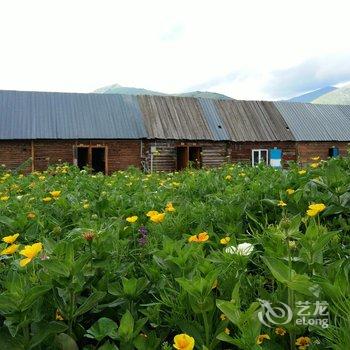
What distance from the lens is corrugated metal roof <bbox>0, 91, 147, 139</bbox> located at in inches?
741

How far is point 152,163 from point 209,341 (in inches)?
752

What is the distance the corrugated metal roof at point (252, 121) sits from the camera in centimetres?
2159

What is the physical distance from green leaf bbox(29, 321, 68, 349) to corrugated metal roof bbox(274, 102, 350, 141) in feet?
73.6

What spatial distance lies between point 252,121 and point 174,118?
4.70m

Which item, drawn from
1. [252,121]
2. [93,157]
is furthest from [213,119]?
[93,157]

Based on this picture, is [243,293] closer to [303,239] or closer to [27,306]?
[303,239]

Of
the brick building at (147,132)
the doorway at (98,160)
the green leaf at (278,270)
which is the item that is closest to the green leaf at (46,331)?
the green leaf at (278,270)

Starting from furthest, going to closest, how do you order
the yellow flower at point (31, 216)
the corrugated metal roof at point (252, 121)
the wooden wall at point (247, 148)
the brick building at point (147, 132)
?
the corrugated metal roof at point (252, 121), the wooden wall at point (247, 148), the brick building at point (147, 132), the yellow flower at point (31, 216)

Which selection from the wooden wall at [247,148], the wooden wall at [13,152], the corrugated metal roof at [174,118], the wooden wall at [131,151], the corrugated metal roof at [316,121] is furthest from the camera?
the corrugated metal roof at [316,121]

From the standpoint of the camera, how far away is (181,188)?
4.71 metres

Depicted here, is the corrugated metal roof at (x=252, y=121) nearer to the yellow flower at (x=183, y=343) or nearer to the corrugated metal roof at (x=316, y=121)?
the corrugated metal roof at (x=316, y=121)

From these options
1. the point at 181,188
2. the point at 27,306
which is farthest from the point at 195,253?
the point at 181,188

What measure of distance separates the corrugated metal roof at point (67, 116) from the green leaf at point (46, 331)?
719 inches

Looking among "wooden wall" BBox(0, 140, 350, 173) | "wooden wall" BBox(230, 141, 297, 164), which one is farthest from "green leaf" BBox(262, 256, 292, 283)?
Result: "wooden wall" BBox(230, 141, 297, 164)
